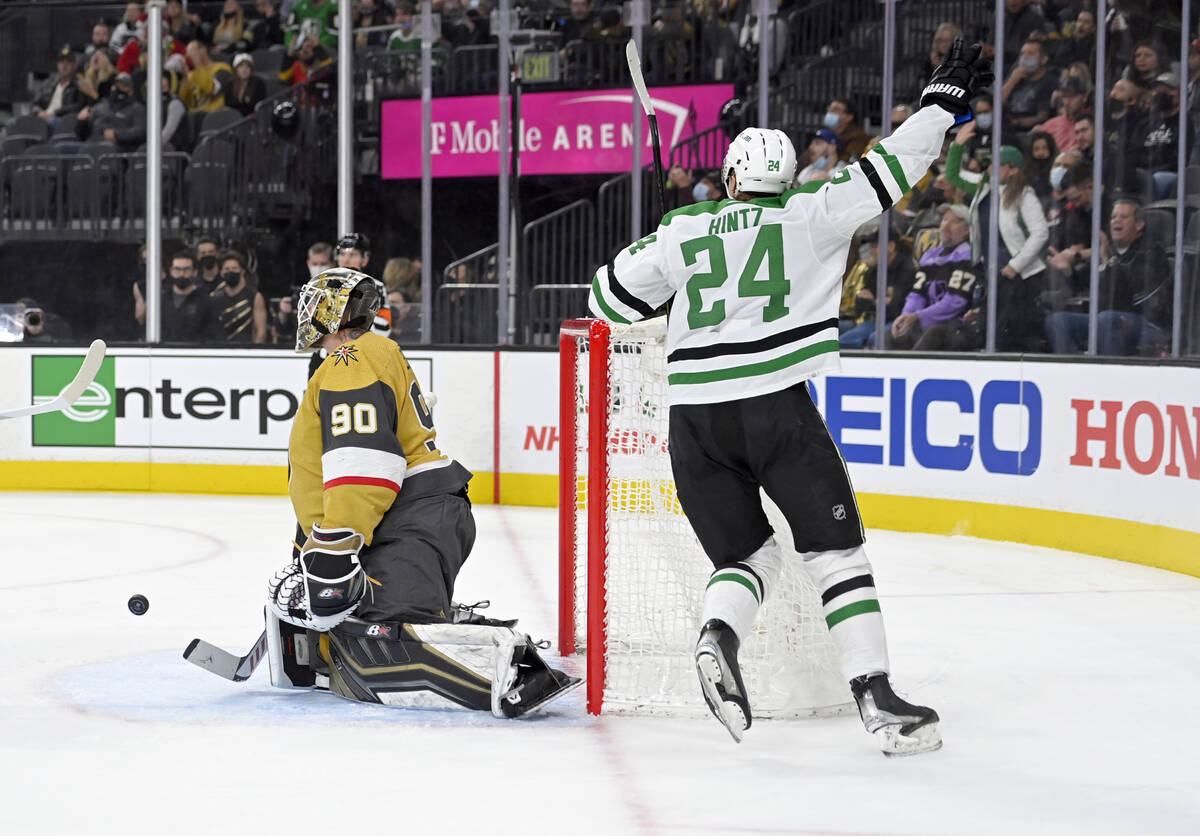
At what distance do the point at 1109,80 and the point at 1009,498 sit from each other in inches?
69.0

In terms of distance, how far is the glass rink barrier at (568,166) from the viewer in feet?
20.3

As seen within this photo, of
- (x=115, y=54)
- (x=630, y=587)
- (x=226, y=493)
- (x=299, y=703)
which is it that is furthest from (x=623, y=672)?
(x=115, y=54)

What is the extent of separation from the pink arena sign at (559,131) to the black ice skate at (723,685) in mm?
5792

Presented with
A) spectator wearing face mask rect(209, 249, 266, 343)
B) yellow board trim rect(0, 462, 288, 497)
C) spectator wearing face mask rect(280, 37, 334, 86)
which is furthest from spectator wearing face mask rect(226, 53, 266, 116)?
yellow board trim rect(0, 462, 288, 497)

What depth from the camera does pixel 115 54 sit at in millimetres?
10375

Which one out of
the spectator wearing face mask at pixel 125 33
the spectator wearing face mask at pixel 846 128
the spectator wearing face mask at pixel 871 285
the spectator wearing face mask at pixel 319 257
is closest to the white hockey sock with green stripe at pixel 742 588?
the spectator wearing face mask at pixel 871 285

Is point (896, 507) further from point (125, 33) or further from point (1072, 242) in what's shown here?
point (125, 33)

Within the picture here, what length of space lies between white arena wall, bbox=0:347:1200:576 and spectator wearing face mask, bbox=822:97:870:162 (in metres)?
1.51

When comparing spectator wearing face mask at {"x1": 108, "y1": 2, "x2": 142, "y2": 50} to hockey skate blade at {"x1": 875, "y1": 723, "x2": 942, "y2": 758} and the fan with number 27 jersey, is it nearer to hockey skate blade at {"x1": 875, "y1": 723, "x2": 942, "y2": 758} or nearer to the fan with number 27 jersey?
the fan with number 27 jersey

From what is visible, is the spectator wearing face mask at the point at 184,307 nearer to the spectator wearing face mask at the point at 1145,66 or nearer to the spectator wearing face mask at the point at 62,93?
the spectator wearing face mask at the point at 62,93

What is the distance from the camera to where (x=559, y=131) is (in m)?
8.60

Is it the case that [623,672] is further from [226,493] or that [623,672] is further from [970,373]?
[226,493]

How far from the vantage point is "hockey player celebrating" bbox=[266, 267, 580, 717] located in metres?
3.02

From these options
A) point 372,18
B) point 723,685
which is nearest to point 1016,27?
point 372,18
